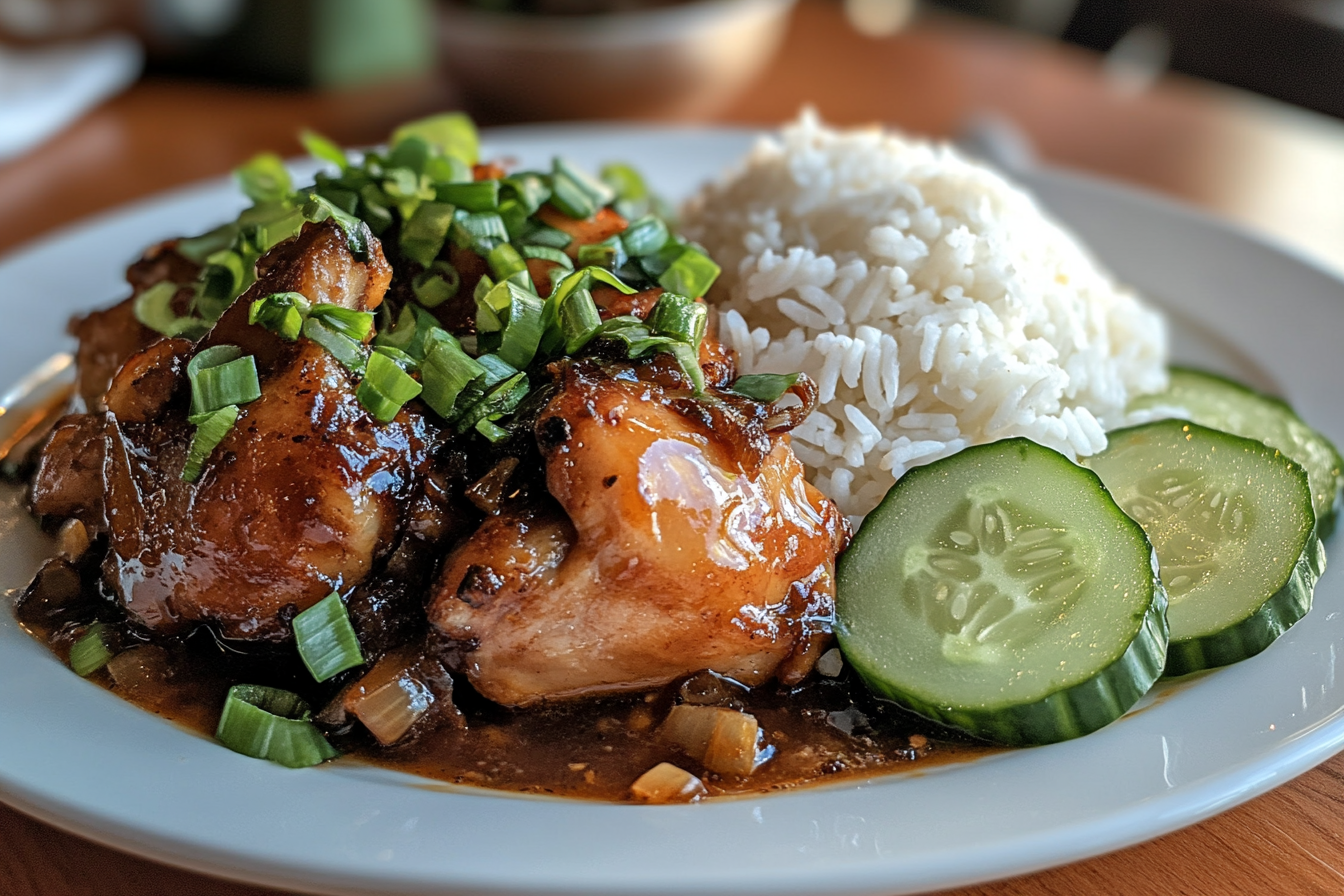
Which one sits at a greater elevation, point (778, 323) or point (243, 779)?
point (778, 323)

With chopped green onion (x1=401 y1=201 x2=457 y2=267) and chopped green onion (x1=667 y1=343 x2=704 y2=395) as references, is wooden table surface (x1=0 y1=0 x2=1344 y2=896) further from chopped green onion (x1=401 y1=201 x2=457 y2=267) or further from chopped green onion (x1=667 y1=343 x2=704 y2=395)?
chopped green onion (x1=667 y1=343 x2=704 y2=395)

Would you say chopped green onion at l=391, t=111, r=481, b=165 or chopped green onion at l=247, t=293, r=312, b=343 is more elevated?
chopped green onion at l=247, t=293, r=312, b=343

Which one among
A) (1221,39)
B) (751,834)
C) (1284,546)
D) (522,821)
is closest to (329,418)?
(522,821)

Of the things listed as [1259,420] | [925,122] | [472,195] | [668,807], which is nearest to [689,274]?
[472,195]

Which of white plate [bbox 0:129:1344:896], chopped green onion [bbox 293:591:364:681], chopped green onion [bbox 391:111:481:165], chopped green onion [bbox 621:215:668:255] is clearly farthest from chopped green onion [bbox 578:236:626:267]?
white plate [bbox 0:129:1344:896]

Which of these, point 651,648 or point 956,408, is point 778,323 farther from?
point 651,648

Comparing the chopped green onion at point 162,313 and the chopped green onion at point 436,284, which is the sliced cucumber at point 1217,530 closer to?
the chopped green onion at point 436,284
